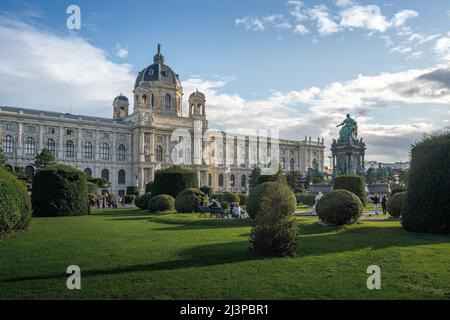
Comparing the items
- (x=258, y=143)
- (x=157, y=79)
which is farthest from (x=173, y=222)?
(x=258, y=143)

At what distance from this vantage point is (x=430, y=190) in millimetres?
12844

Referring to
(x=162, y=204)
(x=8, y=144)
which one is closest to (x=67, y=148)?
(x=8, y=144)

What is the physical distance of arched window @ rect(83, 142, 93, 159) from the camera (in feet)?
222

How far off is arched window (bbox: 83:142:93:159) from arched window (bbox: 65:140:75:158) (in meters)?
Answer: 1.79

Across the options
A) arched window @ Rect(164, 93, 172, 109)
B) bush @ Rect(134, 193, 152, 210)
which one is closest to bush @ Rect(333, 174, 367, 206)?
bush @ Rect(134, 193, 152, 210)

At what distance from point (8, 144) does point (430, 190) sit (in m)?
60.2

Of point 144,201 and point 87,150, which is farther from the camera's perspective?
point 87,150

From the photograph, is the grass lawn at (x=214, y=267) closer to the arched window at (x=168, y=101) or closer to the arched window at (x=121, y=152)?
the arched window at (x=121, y=152)

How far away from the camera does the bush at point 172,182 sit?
28.7 m

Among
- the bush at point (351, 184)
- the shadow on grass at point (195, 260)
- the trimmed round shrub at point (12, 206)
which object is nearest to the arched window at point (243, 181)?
the bush at point (351, 184)

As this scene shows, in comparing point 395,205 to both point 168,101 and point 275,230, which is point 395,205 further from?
point 168,101

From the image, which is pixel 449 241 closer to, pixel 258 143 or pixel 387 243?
pixel 387 243

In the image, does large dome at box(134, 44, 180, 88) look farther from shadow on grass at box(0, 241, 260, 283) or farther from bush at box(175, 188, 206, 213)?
shadow on grass at box(0, 241, 260, 283)

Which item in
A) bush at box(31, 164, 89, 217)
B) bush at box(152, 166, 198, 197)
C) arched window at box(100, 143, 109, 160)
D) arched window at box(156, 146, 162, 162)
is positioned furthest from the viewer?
arched window at box(156, 146, 162, 162)
